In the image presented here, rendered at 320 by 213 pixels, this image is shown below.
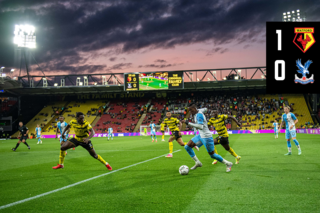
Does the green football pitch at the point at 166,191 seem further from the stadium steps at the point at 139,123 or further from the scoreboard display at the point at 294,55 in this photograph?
the stadium steps at the point at 139,123

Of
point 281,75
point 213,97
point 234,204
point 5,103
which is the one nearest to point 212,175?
point 234,204

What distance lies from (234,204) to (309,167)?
568cm

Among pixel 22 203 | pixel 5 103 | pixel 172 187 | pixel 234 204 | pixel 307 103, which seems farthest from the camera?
pixel 5 103

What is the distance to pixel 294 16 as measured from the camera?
136ft

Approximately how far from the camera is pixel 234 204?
486cm

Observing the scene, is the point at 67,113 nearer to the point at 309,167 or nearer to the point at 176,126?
the point at 176,126

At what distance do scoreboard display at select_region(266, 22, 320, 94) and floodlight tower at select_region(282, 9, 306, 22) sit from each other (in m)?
15.2

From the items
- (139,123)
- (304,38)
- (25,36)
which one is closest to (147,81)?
(139,123)

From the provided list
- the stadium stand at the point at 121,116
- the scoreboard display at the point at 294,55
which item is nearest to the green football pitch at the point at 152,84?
the stadium stand at the point at 121,116

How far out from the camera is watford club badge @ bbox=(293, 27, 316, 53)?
22.3m

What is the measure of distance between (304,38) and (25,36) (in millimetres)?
46541

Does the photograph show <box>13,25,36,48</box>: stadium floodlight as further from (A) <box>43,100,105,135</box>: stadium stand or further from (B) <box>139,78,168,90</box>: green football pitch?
(B) <box>139,78,168,90</box>: green football pitch

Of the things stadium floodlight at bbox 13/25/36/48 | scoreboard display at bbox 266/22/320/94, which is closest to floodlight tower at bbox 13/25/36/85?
stadium floodlight at bbox 13/25/36/48

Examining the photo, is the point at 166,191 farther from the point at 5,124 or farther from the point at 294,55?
the point at 5,124
